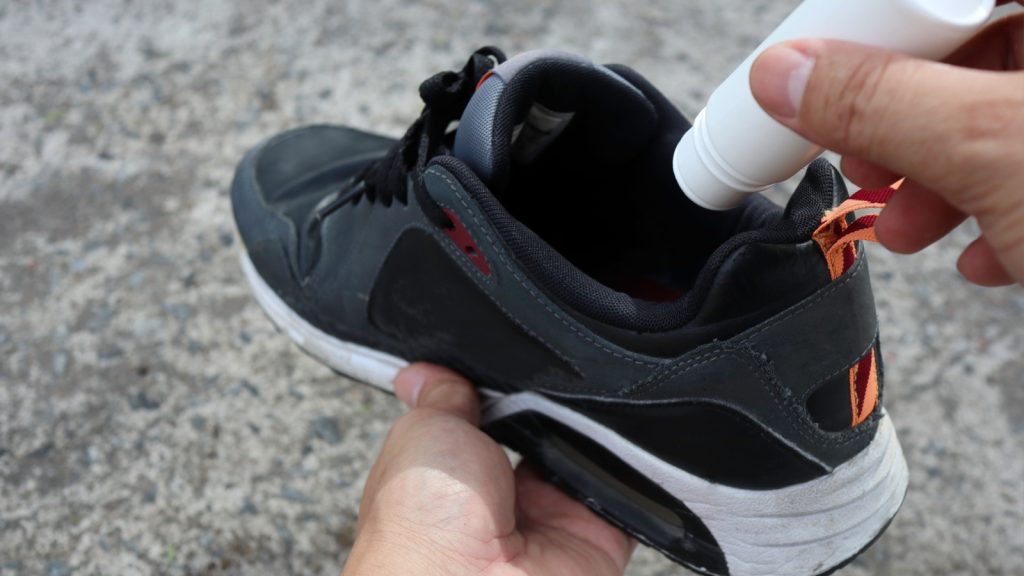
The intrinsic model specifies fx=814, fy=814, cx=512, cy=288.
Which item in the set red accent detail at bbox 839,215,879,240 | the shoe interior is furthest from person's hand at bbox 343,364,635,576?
red accent detail at bbox 839,215,879,240

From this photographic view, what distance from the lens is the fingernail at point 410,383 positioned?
1.13m

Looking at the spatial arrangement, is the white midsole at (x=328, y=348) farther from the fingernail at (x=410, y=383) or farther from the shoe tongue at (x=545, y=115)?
the shoe tongue at (x=545, y=115)

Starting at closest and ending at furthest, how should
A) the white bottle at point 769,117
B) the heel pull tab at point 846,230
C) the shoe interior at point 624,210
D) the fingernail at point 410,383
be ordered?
the white bottle at point 769,117
the heel pull tab at point 846,230
the shoe interior at point 624,210
the fingernail at point 410,383

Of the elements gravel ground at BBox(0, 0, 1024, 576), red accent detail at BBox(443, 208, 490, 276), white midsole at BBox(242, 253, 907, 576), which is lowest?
gravel ground at BBox(0, 0, 1024, 576)

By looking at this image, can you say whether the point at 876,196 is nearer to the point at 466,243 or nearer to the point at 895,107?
the point at 895,107

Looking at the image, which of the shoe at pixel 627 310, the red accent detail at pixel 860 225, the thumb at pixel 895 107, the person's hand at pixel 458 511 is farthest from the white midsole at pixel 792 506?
the thumb at pixel 895 107

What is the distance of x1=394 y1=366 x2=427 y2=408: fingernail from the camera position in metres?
1.13

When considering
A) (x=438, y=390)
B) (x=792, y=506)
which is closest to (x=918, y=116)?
(x=792, y=506)

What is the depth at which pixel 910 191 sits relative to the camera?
772 mm

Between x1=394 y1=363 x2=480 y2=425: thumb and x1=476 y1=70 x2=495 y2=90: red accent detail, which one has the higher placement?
x1=476 y1=70 x2=495 y2=90: red accent detail

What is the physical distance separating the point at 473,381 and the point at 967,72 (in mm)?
712

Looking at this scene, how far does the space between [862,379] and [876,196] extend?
20cm

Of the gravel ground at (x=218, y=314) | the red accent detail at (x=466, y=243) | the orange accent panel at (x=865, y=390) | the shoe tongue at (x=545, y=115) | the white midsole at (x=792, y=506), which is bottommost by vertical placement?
the gravel ground at (x=218, y=314)

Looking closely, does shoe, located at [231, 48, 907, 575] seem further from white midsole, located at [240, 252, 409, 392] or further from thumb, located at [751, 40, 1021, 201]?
thumb, located at [751, 40, 1021, 201]
